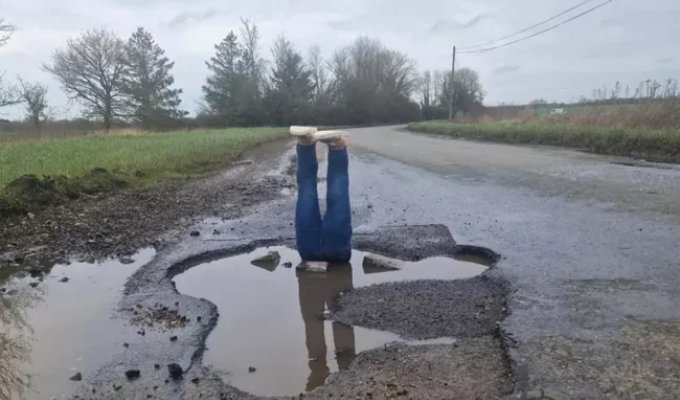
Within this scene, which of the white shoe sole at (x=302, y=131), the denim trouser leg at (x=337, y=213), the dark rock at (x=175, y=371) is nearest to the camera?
the dark rock at (x=175, y=371)

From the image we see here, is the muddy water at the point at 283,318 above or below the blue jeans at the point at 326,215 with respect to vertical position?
below

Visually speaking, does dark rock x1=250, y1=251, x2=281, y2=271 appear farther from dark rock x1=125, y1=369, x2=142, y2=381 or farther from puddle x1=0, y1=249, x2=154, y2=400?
dark rock x1=125, y1=369, x2=142, y2=381

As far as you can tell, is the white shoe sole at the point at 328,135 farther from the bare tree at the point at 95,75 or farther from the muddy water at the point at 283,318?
the bare tree at the point at 95,75

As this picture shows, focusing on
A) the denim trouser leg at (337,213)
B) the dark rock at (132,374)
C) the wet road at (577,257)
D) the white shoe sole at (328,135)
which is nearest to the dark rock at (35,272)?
the dark rock at (132,374)

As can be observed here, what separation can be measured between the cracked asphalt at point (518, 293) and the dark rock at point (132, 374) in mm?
47

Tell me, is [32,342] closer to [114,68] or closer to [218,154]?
[218,154]

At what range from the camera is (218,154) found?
19625mm

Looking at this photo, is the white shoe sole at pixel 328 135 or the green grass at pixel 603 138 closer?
the white shoe sole at pixel 328 135

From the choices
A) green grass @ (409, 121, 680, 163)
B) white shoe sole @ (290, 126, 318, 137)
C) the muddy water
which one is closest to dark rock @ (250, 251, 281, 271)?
the muddy water

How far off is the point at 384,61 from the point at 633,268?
79.7 metres

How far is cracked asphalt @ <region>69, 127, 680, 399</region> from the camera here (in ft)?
9.59

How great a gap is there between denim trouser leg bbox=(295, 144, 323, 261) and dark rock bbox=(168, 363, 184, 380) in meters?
2.39

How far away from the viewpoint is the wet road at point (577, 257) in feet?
9.67

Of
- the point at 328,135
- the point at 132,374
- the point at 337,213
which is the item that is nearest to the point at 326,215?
the point at 337,213
